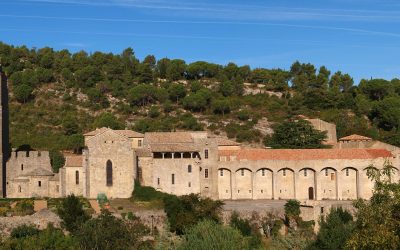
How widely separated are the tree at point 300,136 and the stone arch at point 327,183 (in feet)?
31.2

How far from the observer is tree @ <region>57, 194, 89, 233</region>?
41928 mm

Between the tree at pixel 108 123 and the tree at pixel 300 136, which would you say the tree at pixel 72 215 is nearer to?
the tree at pixel 300 136

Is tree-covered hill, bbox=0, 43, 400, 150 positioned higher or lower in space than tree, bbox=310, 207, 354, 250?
higher

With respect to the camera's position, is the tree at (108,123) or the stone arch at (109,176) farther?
the tree at (108,123)

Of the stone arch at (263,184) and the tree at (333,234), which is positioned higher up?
the stone arch at (263,184)

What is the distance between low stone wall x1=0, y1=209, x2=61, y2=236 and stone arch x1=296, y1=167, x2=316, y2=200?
2195cm

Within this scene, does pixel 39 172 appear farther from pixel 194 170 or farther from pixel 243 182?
pixel 243 182

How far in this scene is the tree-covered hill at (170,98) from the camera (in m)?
85.4

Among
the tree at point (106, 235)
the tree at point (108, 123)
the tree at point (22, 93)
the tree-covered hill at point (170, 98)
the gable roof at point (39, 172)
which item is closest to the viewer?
the tree at point (106, 235)

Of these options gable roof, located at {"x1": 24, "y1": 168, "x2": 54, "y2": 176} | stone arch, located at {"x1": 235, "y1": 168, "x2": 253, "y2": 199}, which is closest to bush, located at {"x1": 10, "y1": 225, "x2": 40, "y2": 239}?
gable roof, located at {"x1": 24, "y1": 168, "x2": 54, "y2": 176}

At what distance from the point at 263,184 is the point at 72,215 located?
1957 centimetres

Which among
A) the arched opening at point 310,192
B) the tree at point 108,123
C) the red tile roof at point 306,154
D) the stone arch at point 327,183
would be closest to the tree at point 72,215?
the red tile roof at point 306,154

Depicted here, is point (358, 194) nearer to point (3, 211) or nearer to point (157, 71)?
point (3, 211)

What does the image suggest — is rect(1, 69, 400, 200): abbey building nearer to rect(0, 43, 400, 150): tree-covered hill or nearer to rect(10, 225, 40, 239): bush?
rect(10, 225, 40, 239): bush
